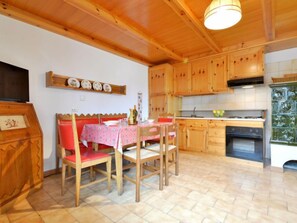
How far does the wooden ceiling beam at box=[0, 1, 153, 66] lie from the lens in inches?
84.7

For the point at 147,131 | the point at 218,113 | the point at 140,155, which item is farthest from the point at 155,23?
the point at 218,113

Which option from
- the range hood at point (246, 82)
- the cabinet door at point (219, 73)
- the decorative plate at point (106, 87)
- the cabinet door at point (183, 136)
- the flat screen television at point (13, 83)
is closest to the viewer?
the flat screen television at point (13, 83)

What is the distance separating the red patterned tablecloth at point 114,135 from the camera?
70.7 inches

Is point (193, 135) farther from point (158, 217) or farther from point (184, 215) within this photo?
point (158, 217)

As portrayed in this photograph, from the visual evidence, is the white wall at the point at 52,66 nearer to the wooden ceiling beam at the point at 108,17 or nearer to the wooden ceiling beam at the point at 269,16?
the wooden ceiling beam at the point at 108,17

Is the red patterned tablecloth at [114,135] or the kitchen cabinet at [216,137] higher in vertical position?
the red patterned tablecloth at [114,135]

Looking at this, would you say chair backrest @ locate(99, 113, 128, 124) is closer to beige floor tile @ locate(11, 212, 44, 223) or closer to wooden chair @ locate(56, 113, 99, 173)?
wooden chair @ locate(56, 113, 99, 173)

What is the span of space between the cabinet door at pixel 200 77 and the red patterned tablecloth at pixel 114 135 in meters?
2.64

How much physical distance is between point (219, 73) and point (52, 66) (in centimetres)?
345

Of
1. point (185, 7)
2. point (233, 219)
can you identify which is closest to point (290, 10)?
point (185, 7)

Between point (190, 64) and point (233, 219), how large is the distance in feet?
11.5

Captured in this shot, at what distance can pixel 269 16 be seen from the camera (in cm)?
227

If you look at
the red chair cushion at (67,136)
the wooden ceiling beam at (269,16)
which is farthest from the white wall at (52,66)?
the wooden ceiling beam at (269,16)

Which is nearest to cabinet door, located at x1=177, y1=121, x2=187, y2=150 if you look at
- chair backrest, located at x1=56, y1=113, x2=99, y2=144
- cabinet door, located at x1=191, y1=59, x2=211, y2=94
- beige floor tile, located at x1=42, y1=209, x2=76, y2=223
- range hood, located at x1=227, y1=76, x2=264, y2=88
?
cabinet door, located at x1=191, y1=59, x2=211, y2=94
